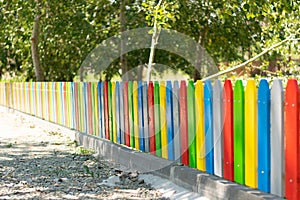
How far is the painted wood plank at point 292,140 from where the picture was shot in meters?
Answer: 3.82

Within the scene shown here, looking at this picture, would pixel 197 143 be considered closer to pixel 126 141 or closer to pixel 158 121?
pixel 158 121

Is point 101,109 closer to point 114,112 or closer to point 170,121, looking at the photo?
point 114,112

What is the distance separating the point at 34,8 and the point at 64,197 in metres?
10.1

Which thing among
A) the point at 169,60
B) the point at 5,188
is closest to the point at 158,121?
the point at 5,188

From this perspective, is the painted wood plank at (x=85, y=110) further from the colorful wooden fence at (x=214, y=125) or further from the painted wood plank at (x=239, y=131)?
the painted wood plank at (x=239, y=131)

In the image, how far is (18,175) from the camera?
19.9 feet

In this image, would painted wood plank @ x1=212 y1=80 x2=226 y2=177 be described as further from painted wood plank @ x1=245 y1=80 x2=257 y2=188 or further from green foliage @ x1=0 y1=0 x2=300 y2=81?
green foliage @ x1=0 y1=0 x2=300 y2=81

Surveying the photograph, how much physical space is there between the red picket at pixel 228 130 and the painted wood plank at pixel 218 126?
7 cm

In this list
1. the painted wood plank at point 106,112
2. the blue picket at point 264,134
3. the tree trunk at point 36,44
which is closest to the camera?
the blue picket at point 264,134

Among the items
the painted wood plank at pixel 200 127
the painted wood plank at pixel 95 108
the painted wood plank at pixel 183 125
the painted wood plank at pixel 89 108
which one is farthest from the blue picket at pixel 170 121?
the painted wood plank at pixel 89 108

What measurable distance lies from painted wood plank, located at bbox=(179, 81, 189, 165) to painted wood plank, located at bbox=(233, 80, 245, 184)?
972mm

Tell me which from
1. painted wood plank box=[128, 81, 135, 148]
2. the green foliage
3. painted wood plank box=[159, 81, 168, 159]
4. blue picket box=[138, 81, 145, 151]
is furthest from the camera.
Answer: the green foliage

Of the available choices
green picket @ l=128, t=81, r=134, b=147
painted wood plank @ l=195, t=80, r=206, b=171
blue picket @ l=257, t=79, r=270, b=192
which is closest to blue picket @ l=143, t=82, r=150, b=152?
green picket @ l=128, t=81, r=134, b=147

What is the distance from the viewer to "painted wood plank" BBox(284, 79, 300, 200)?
382 cm
